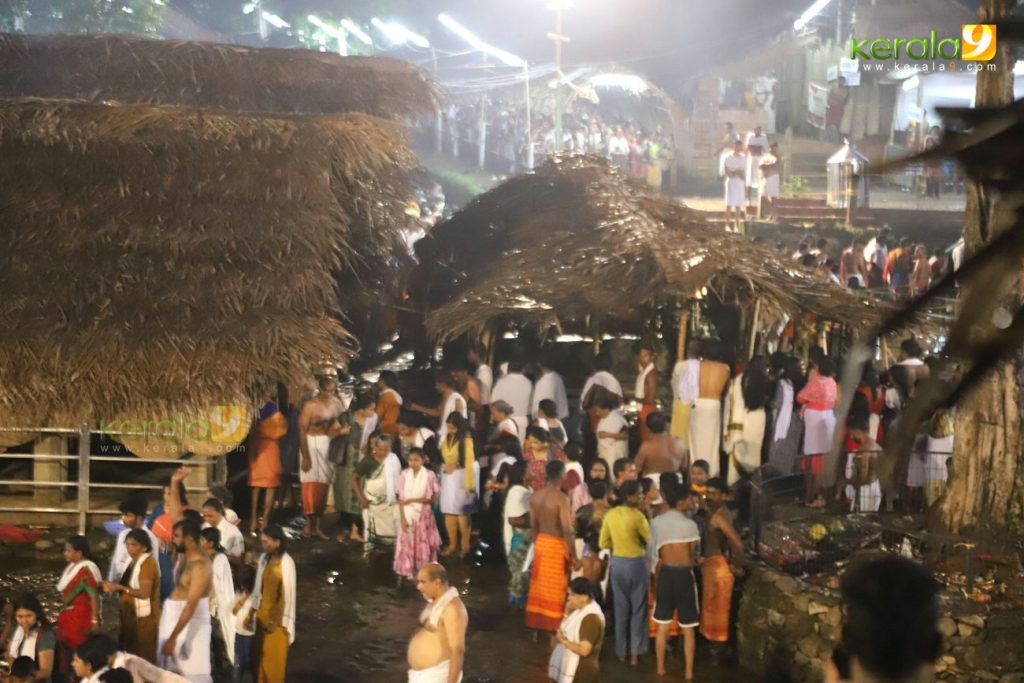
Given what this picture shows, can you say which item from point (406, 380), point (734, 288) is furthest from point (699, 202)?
point (734, 288)

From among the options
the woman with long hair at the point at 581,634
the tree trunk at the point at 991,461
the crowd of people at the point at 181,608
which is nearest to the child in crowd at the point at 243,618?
the crowd of people at the point at 181,608

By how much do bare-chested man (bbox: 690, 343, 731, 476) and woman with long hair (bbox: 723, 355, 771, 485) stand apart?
0.38 feet

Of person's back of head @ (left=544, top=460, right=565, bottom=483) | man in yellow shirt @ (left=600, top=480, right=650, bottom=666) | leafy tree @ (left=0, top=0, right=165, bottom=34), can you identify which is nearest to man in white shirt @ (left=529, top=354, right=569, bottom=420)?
person's back of head @ (left=544, top=460, right=565, bottom=483)

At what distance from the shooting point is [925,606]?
9.48 feet

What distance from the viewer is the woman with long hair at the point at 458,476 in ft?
39.2

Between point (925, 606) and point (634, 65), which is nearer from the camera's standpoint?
point (925, 606)

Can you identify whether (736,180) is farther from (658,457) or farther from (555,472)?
(555,472)

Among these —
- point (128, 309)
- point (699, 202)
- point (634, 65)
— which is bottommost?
point (128, 309)

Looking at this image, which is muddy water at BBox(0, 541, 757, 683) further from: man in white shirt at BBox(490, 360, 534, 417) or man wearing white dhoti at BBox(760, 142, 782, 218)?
man wearing white dhoti at BBox(760, 142, 782, 218)

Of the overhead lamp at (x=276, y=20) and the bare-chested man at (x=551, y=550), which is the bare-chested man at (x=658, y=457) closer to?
the bare-chested man at (x=551, y=550)

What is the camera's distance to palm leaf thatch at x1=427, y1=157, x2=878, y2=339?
45.8ft

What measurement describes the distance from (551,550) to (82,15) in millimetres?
30209

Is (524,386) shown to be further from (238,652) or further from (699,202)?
(699,202)

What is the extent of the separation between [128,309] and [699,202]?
21480 mm
